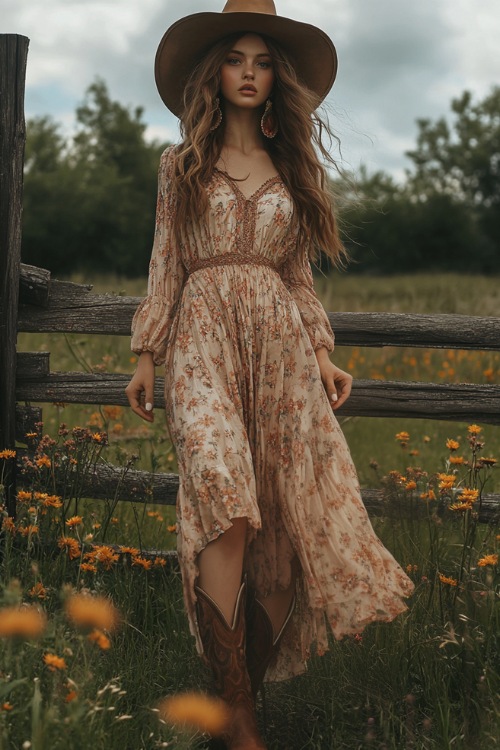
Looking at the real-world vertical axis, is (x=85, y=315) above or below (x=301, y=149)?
below

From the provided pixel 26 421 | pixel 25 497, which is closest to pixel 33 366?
pixel 26 421

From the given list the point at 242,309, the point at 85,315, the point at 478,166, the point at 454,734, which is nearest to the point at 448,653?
the point at 454,734

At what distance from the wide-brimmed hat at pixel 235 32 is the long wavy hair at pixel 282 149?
5cm

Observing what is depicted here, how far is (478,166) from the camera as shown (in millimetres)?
49938

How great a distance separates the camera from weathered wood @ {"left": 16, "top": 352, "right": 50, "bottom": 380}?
13.5 ft

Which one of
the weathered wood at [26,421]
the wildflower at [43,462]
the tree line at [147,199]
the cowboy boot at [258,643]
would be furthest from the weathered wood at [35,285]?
the tree line at [147,199]

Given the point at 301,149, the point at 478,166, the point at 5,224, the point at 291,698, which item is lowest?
the point at 291,698

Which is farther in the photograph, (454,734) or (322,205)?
(322,205)

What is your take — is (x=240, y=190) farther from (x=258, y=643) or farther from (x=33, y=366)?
(x=33, y=366)

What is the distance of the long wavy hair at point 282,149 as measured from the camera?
298cm

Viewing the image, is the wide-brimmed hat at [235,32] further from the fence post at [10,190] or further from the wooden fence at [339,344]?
the wooden fence at [339,344]

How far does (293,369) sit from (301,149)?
78 centimetres

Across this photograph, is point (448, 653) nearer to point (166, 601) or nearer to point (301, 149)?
point (166, 601)

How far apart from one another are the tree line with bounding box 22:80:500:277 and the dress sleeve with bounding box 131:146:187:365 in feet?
50.2
